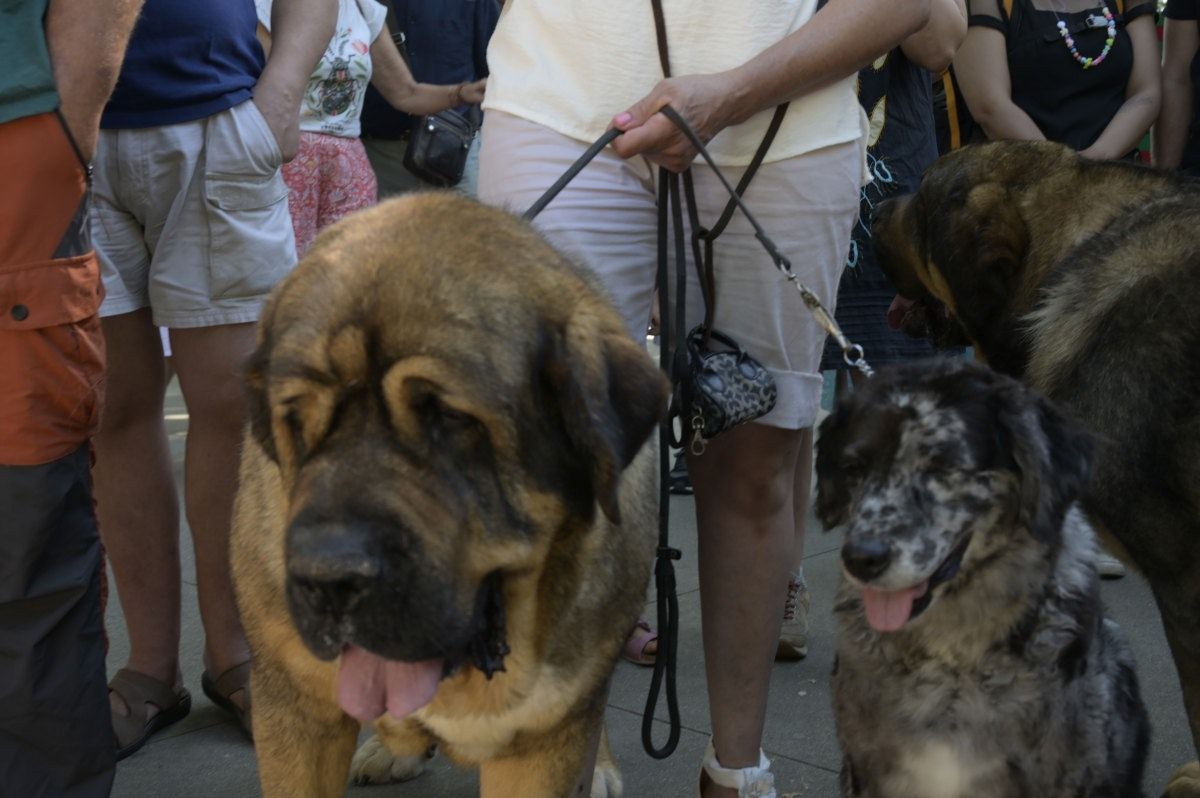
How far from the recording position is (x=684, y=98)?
3338mm

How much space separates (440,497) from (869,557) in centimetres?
93

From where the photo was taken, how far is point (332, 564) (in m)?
2.37

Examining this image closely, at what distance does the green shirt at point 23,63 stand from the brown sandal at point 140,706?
1.99 metres

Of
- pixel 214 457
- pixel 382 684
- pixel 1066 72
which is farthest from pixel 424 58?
pixel 382 684

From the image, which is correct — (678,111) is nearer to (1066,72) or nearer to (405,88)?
(1066,72)

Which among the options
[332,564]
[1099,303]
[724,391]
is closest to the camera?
[332,564]

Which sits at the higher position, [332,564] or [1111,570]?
Result: [332,564]

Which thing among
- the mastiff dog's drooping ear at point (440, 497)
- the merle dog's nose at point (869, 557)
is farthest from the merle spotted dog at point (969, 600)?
the mastiff dog's drooping ear at point (440, 497)

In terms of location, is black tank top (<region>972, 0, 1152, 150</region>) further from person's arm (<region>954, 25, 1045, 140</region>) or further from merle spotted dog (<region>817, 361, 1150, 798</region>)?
merle spotted dog (<region>817, 361, 1150, 798</region>)

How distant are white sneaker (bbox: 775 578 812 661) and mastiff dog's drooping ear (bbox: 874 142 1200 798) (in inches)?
42.9

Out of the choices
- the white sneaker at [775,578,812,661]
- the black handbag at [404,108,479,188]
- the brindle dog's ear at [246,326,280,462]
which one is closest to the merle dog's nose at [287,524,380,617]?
the brindle dog's ear at [246,326,280,462]

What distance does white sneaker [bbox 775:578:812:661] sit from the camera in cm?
515

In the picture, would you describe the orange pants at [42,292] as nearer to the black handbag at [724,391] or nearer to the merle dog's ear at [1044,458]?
the black handbag at [724,391]

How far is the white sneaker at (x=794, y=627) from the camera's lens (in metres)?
5.15
